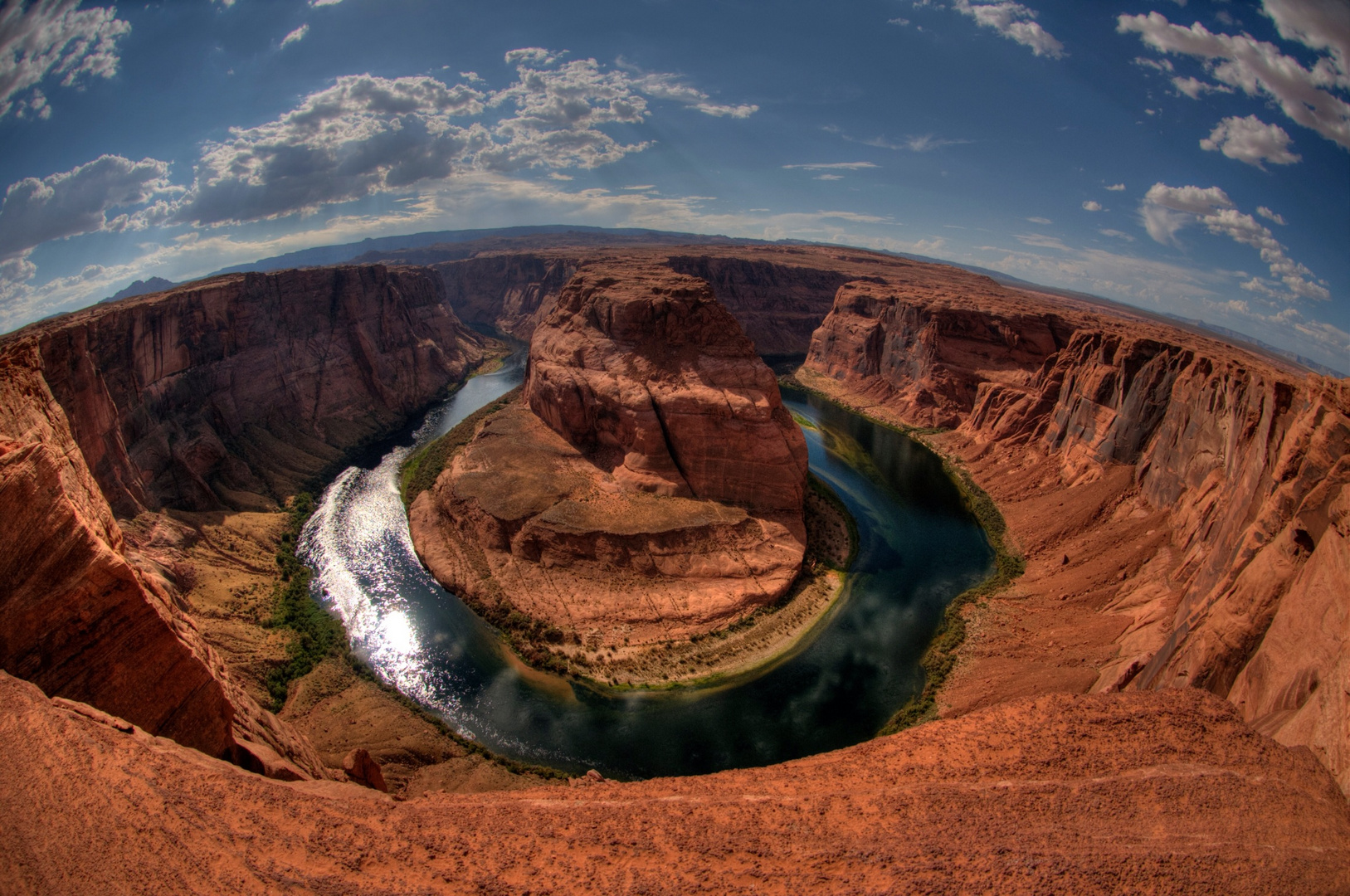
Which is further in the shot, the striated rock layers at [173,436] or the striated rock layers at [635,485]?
the striated rock layers at [635,485]

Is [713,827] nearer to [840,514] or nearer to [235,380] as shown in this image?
[840,514]

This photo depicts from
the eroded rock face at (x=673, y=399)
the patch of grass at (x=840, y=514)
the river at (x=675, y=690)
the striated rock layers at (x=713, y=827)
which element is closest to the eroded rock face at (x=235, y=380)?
the river at (x=675, y=690)

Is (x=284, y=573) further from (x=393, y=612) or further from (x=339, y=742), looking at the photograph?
(x=339, y=742)

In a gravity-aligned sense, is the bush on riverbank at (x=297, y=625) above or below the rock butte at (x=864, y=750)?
below

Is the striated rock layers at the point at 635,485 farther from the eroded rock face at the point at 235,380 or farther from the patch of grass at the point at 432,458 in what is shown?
the eroded rock face at the point at 235,380

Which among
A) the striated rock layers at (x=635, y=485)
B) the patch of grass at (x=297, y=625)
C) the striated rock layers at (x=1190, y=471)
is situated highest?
the striated rock layers at (x=1190, y=471)

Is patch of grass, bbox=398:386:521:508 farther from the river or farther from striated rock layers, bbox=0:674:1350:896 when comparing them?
striated rock layers, bbox=0:674:1350:896
